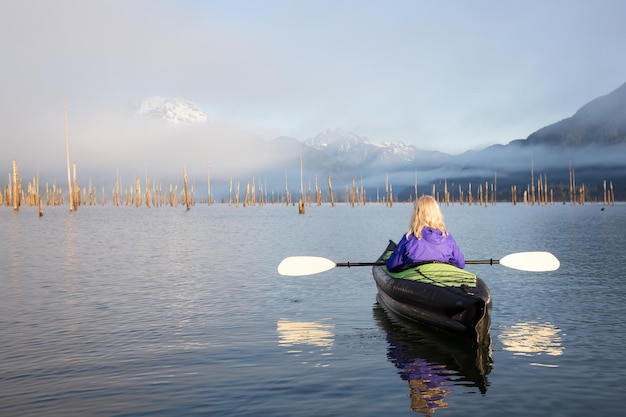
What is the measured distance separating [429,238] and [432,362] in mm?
3028

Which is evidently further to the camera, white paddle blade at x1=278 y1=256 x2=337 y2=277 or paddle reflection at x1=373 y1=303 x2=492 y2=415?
white paddle blade at x1=278 y1=256 x2=337 y2=277

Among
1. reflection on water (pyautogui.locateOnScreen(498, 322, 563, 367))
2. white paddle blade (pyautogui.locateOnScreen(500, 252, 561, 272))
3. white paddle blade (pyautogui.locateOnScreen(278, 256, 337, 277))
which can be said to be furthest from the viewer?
white paddle blade (pyautogui.locateOnScreen(278, 256, 337, 277))

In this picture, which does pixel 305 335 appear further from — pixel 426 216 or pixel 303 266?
pixel 303 266

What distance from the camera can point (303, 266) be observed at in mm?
14438

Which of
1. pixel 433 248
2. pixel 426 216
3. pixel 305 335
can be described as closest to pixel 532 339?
pixel 433 248

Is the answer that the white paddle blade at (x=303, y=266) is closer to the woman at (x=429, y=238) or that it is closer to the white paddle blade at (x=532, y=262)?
the woman at (x=429, y=238)

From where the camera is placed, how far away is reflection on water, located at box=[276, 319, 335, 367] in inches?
392

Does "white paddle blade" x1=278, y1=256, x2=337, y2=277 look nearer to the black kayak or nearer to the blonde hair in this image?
the black kayak

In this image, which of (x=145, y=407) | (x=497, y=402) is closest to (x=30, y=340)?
(x=145, y=407)

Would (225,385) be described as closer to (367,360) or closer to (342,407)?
(342,407)

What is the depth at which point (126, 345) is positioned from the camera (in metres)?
10.4

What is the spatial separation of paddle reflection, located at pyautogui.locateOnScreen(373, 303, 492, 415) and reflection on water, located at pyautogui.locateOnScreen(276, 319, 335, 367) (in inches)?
43.4

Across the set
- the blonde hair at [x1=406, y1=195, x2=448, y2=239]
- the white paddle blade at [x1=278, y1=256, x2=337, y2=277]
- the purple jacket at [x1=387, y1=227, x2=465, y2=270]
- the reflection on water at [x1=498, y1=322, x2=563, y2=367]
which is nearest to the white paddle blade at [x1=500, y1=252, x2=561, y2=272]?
the reflection on water at [x1=498, y1=322, x2=563, y2=367]

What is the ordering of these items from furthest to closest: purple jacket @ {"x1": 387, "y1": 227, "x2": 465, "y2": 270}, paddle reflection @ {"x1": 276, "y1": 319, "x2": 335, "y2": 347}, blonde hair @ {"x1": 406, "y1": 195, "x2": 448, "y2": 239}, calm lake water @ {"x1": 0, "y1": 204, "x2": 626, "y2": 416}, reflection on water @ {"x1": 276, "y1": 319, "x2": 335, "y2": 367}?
purple jacket @ {"x1": 387, "y1": 227, "x2": 465, "y2": 270}, blonde hair @ {"x1": 406, "y1": 195, "x2": 448, "y2": 239}, paddle reflection @ {"x1": 276, "y1": 319, "x2": 335, "y2": 347}, reflection on water @ {"x1": 276, "y1": 319, "x2": 335, "y2": 367}, calm lake water @ {"x1": 0, "y1": 204, "x2": 626, "y2": 416}
